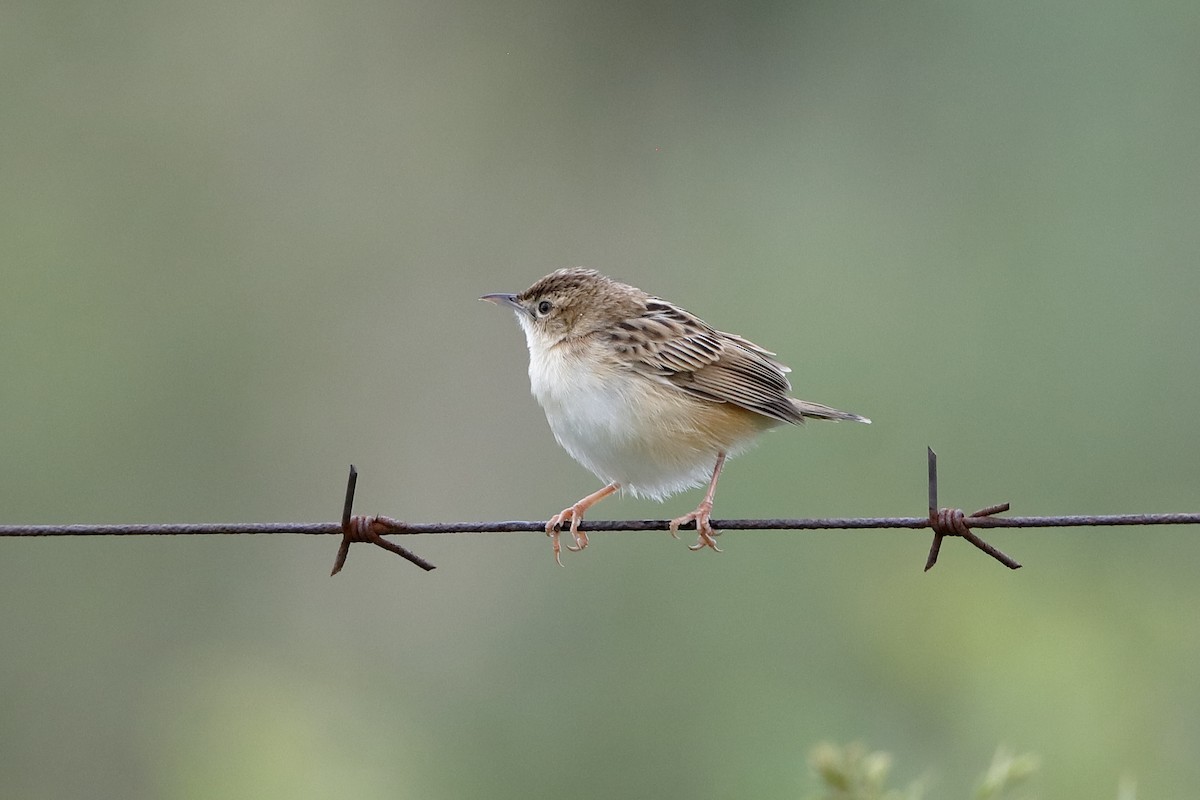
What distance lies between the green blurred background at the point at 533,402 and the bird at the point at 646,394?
2360mm

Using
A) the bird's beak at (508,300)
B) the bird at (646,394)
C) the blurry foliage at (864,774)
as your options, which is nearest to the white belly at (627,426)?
the bird at (646,394)

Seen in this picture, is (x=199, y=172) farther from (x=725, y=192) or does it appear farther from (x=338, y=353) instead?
(x=725, y=192)

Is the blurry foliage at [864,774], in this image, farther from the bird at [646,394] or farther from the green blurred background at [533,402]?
the green blurred background at [533,402]

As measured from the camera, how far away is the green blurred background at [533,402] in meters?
8.27

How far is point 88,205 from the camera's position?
15539 millimetres

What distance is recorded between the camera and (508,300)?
259 inches

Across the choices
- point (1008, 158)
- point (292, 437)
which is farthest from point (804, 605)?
point (1008, 158)

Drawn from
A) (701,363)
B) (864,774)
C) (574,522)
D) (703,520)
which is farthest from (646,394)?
(864,774)

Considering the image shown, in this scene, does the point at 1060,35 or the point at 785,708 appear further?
the point at 1060,35

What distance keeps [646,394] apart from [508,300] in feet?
3.73

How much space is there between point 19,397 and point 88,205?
9.89 ft

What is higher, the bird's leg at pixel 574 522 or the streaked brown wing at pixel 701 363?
the streaked brown wing at pixel 701 363

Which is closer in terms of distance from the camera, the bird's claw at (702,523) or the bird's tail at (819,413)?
the bird's claw at (702,523)

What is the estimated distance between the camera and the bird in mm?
5691
